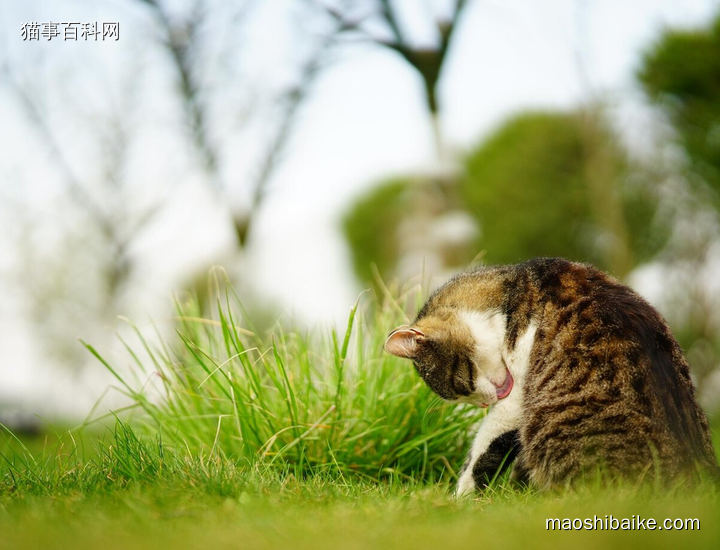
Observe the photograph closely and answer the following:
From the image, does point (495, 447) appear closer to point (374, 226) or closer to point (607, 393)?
point (607, 393)

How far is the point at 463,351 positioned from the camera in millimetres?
3410

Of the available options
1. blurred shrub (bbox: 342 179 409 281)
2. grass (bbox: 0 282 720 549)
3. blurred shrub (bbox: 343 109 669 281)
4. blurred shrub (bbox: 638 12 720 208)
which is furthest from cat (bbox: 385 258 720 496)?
blurred shrub (bbox: 342 179 409 281)

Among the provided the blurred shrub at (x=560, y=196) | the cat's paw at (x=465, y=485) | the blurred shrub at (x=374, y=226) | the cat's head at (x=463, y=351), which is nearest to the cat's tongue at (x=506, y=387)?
the cat's head at (x=463, y=351)

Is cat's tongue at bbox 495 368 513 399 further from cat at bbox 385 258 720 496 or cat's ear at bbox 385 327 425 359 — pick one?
cat's ear at bbox 385 327 425 359

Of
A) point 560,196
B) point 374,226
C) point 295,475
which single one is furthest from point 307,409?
point 374,226

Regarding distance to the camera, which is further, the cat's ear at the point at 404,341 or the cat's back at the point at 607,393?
the cat's ear at the point at 404,341

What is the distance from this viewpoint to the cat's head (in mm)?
3365

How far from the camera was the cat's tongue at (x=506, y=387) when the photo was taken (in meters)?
3.35

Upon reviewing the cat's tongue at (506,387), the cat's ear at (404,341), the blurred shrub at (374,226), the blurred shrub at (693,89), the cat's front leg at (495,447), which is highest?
the blurred shrub at (693,89)

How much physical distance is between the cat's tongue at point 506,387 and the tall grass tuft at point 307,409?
438mm

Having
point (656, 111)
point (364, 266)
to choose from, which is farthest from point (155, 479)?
point (364, 266)

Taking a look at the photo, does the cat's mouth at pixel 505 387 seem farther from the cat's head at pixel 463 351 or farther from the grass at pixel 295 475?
the grass at pixel 295 475

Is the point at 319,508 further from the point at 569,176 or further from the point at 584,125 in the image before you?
the point at 569,176

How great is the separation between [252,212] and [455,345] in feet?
22.7
